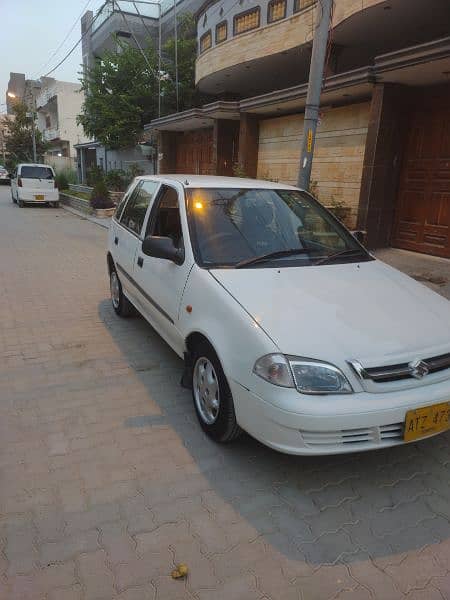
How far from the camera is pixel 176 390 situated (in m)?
3.77

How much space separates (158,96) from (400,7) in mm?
13637

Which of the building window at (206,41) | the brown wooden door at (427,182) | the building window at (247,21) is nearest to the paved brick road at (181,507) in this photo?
the brown wooden door at (427,182)

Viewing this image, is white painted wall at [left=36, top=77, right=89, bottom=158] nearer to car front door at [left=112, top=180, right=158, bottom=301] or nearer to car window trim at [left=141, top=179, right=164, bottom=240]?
car front door at [left=112, top=180, right=158, bottom=301]

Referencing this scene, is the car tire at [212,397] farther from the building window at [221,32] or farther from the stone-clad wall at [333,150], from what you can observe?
the building window at [221,32]

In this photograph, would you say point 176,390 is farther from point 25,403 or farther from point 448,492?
point 448,492

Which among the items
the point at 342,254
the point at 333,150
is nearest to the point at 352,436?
the point at 342,254

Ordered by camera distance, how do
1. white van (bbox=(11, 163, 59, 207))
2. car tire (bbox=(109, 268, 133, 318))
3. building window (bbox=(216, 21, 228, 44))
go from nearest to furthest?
1. car tire (bbox=(109, 268, 133, 318))
2. building window (bbox=(216, 21, 228, 44))
3. white van (bbox=(11, 163, 59, 207))

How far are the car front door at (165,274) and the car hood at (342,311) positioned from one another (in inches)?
19.8

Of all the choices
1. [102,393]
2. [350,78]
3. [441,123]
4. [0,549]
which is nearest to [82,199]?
[350,78]

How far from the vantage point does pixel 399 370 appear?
2.45m

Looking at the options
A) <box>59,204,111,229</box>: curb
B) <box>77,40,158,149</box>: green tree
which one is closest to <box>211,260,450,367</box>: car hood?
<box>59,204,111,229</box>: curb

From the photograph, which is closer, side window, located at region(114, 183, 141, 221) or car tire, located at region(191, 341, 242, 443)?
car tire, located at region(191, 341, 242, 443)

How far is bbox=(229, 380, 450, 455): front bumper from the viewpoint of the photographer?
2.33m

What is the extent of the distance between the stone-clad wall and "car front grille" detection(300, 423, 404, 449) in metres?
7.86
